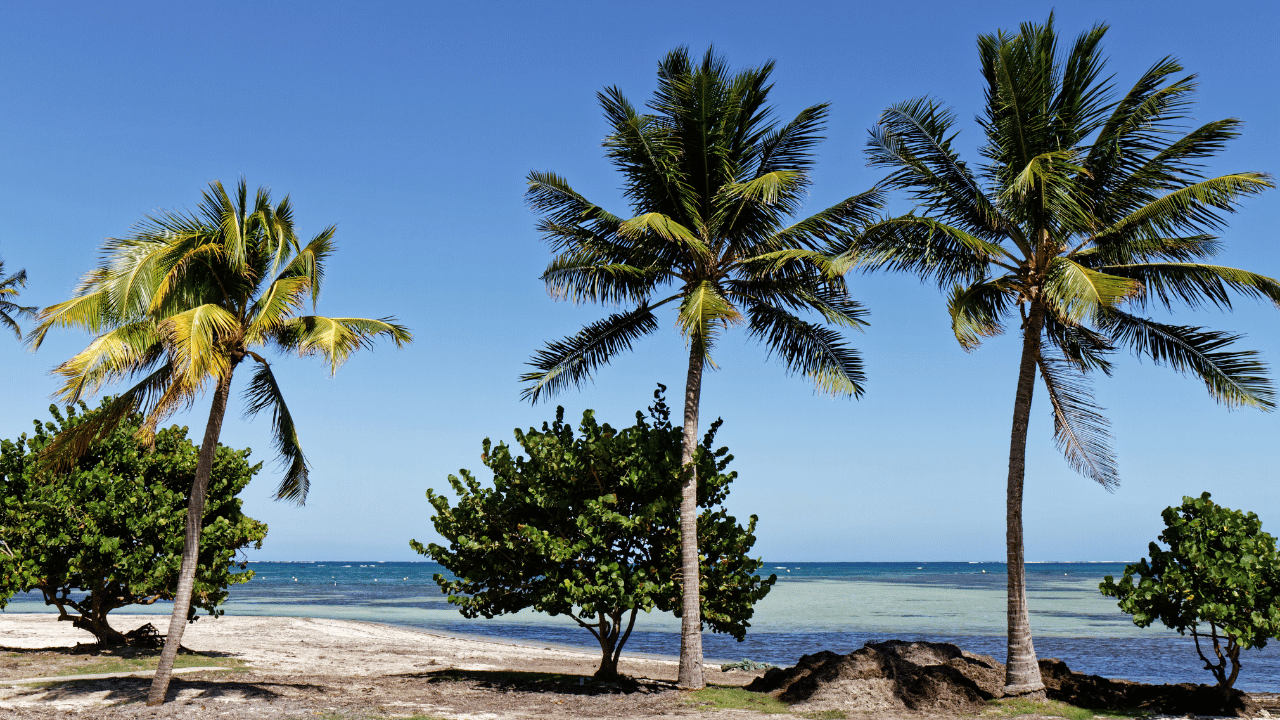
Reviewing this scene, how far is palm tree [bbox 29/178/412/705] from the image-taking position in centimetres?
1173

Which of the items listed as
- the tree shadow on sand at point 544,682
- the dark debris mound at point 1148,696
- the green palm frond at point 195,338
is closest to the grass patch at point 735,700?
the tree shadow on sand at point 544,682

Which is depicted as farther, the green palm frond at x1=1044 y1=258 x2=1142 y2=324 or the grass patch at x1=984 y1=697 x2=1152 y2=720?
the grass patch at x1=984 y1=697 x2=1152 y2=720

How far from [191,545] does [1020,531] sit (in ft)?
40.7

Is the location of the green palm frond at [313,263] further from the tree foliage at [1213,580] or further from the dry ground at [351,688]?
the tree foliage at [1213,580]

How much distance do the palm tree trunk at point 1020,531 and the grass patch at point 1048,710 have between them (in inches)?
12.9

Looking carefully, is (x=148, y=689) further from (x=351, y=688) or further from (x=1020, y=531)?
(x=1020, y=531)

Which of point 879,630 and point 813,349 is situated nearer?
point 813,349

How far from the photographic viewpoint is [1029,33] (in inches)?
539

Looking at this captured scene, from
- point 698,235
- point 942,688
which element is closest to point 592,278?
point 698,235

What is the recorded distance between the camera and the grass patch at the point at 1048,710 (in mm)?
12641

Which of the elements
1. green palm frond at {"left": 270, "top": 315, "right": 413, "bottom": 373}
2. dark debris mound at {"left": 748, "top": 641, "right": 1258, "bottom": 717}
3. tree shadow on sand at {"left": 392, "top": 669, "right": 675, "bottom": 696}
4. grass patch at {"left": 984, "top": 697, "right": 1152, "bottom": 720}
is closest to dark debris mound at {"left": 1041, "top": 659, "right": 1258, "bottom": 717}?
dark debris mound at {"left": 748, "top": 641, "right": 1258, "bottom": 717}

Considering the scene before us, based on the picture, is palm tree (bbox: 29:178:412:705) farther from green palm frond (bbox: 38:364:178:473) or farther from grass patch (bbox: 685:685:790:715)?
grass patch (bbox: 685:685:790:715)

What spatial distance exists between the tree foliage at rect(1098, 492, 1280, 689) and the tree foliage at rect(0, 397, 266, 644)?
50.1ft

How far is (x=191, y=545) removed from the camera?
41.8 ft
